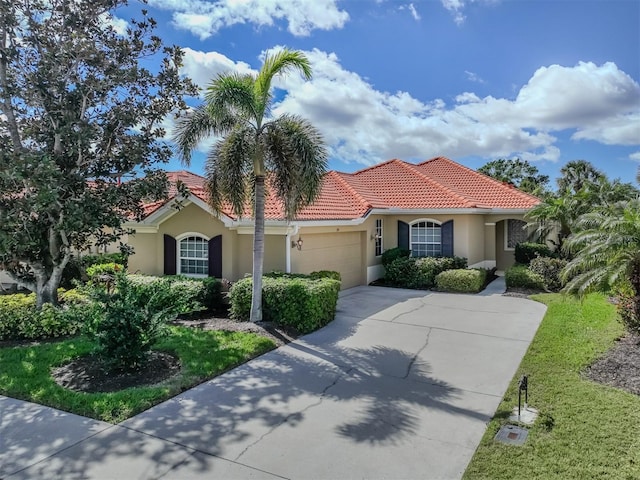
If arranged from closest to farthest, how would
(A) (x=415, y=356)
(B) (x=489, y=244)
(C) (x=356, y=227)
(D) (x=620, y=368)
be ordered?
(D) (x=620, y=368)
(A) (x=415, y=356)
(C) (x=356, y=227)
(B) (x=489, y=244)

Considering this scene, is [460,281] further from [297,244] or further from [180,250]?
[180,250]

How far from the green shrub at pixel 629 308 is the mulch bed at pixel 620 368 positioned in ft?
1.26

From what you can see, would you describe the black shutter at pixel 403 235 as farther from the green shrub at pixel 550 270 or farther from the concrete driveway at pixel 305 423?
the concrete driveway at pixel 305 423

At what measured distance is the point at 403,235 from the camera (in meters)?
20.7

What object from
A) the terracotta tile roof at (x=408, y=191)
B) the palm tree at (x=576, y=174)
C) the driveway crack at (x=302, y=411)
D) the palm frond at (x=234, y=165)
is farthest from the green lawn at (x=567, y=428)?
the palm tree at (x=576, y=174)

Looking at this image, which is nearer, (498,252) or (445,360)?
(445,360)

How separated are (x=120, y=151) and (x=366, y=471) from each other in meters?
9.89

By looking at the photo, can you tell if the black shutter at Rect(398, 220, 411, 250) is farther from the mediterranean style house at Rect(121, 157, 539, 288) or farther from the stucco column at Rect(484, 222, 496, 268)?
the stucco column at Rect(484, 222, 496, 268)

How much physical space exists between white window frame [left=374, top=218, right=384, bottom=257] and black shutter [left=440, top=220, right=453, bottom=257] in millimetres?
2892

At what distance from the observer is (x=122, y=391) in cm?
A: 696

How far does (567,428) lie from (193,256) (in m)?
12.8

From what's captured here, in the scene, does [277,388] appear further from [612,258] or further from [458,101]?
[458,101]

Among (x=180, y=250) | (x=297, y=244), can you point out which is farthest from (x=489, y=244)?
(x=180, y=250)

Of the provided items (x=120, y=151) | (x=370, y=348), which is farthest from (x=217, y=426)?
(x=120, y=151)
